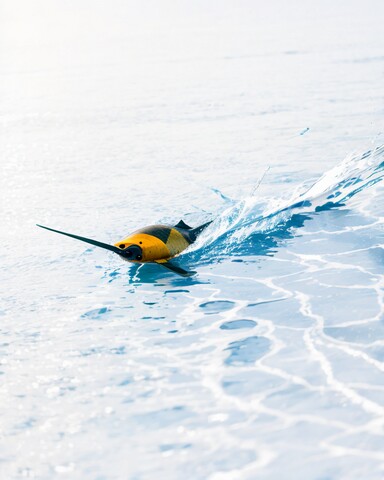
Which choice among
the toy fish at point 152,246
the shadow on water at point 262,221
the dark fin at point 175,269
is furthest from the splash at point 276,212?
the dark fin at point 175,269

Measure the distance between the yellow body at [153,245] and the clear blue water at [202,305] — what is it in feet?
0.80

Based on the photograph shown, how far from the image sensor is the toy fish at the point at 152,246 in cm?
828

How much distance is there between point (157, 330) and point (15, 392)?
155cm

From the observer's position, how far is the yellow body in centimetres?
833

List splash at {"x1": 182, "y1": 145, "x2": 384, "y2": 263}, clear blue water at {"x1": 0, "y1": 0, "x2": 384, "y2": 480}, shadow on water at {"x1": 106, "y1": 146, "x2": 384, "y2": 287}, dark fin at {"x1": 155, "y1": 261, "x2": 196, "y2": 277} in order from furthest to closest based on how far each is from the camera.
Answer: splash at {"x1": 182, "y1": 145, "x2": 384, "y2": 263} → shadow on water at {"x1": 106, "y1": 146, "x2": 384, "y2": 287} → dark fin at {"x1": 155, "y1": 261, "x2": 196, "y2": 277} → clear blue water at {"x1": 0, "y1": 0, "x2": 384, "y2": 480}

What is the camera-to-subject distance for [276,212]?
35.3 feet

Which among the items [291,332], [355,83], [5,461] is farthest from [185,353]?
[355,83]

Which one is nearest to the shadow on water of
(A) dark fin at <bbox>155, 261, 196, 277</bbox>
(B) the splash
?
(B) the splash

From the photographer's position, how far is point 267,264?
8836 mm

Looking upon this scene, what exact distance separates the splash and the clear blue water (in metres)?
0.04

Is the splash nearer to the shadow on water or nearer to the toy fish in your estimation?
the shadow on water

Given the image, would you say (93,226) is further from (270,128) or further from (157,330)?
(270,128)

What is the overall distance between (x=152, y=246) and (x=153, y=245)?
2cm

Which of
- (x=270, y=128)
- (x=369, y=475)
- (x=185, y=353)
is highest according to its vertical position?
(x=270, y=128)
